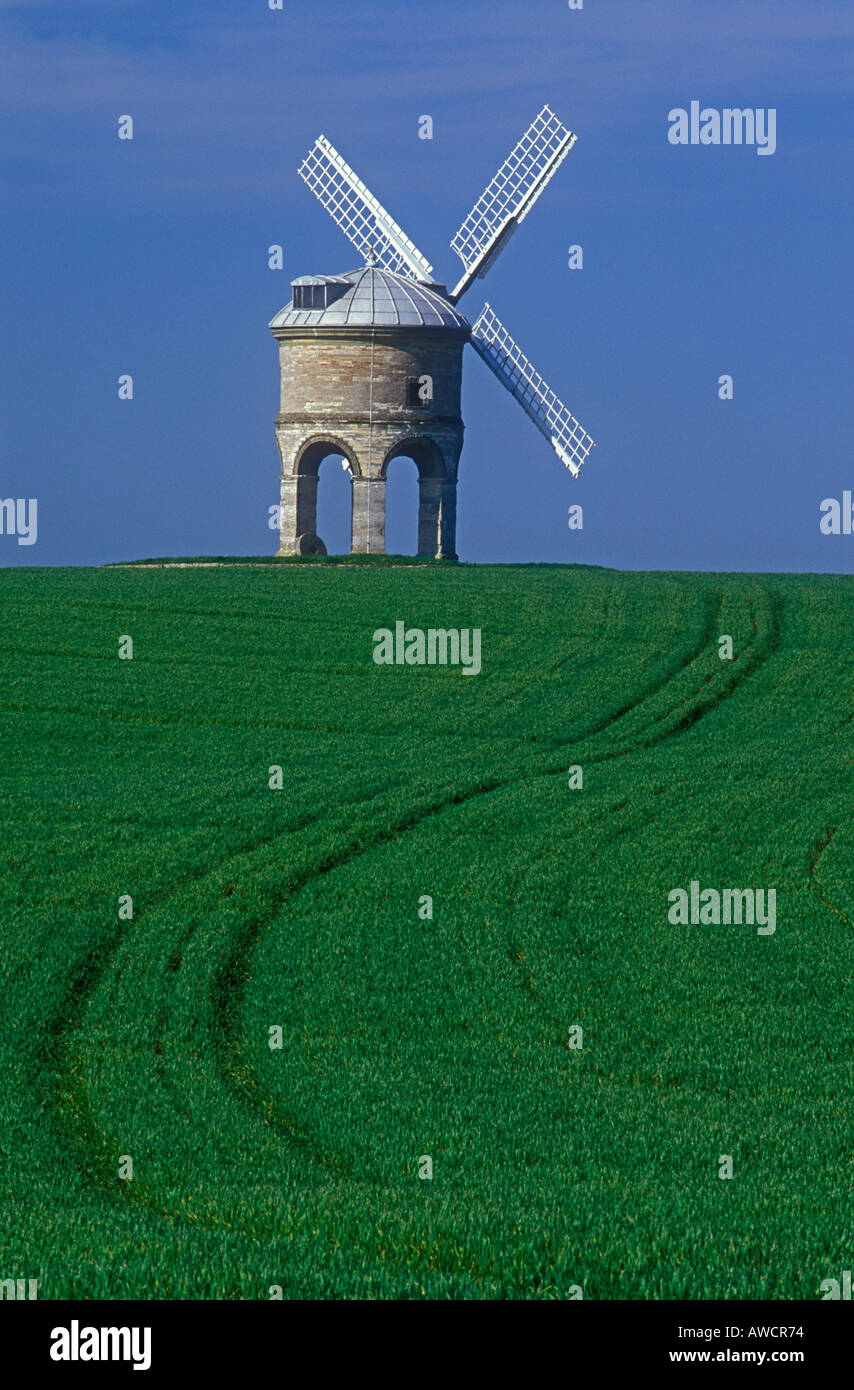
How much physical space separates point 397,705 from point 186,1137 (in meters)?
23.0

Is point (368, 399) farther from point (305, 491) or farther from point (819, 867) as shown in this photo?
point (819, 867)

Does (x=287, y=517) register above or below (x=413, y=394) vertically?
below

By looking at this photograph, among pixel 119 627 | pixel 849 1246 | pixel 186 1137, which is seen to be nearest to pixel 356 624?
pixel 119 627

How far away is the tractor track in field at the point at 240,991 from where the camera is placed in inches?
533

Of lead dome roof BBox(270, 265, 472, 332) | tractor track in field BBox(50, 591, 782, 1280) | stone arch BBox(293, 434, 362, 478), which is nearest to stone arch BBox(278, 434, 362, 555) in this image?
stone arch BBox(293, 434, 362, 478)

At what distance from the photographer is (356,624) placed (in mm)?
43938

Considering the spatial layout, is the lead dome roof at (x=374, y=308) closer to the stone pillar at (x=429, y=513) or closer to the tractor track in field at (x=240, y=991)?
the stone pillar at (x=429, y=513)

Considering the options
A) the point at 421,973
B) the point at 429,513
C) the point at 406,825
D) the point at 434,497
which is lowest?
the point at 421,973

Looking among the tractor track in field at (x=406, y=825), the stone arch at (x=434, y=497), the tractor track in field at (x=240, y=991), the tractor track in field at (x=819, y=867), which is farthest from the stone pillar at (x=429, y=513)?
the tractor track in field at (x=819, y=867)

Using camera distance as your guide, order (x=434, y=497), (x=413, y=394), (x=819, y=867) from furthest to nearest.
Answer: (x=434, y=497)
(x=413, y=394)
(x=819, y=867)

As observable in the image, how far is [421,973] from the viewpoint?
1897 cm

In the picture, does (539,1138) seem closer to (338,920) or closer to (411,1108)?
(411,1108)

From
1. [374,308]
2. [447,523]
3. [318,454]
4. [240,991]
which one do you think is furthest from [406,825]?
[374,308]

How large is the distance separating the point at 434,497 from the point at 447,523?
1293 mm
